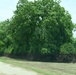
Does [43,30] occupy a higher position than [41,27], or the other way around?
[41,27]

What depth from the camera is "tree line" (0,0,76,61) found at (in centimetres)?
4928

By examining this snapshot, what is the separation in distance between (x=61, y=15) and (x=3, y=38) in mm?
19416

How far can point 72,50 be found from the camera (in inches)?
1938

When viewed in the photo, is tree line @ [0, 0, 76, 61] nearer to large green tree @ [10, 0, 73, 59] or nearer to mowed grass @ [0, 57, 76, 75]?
large green tree @ [10, 0, 73, 59]

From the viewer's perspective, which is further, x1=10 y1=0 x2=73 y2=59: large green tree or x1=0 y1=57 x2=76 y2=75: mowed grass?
x1=10 y1=0 x2=73 y2=59: large green tree

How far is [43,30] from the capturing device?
163 ft

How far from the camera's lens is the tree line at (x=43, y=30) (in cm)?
4928

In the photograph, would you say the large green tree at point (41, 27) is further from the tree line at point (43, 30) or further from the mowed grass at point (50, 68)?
the mowed grass at point (50, 68)

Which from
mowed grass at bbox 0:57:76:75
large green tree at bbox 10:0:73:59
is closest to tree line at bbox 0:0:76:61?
large green tree at bbox 10:0:73:59

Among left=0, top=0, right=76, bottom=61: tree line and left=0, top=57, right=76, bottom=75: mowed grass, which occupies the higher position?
left=0, top=0, right=76, bottom=61: tree line

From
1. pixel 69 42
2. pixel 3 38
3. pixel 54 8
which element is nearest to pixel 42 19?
pixel 54 8

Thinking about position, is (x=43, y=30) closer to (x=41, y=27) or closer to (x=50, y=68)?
(x=41, y=27)

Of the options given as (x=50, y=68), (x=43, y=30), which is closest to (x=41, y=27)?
(x=43, y=30)

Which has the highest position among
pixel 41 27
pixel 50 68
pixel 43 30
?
pixel 41 27
